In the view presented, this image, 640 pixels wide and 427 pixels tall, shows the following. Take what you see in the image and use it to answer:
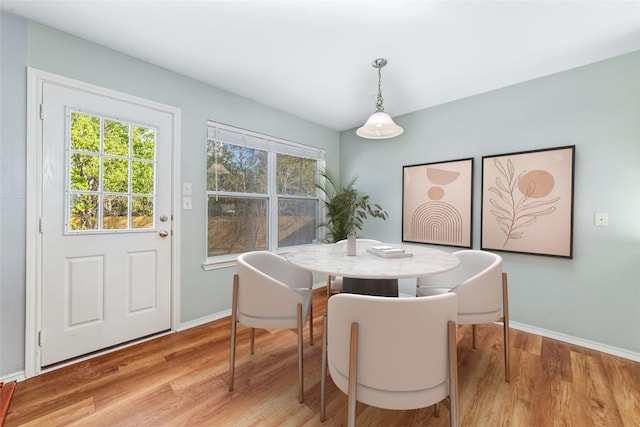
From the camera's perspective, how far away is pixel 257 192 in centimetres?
318

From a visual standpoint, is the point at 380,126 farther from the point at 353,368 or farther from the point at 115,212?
the point at 115,212

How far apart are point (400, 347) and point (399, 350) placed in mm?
12

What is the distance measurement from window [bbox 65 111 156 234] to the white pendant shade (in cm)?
184

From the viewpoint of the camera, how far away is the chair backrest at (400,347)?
0.95m

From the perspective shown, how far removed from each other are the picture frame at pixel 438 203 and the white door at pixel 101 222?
8.66 feet

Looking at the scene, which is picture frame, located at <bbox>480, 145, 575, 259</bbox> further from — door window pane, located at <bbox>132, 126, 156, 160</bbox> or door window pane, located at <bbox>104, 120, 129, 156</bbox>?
door window pane, located at <bbox>104, 120, 129, 156</bbox>

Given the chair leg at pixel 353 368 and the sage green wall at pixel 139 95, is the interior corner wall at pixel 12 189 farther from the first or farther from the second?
the chair leg at pixel 353 368

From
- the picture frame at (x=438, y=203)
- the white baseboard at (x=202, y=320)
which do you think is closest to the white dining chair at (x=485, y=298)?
the picture frame at (x=438, y=203)

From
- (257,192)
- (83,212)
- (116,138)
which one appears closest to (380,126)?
(257,192)

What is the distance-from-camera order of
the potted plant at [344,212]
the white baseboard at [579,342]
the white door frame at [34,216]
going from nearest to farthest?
the white door frame at [34,216]
the white baseboard at [579,342]
the potted plant at [344,212]

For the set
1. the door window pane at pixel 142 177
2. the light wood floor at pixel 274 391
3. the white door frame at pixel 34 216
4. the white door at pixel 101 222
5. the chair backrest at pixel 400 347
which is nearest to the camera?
the chair backrest at pixel 400 347

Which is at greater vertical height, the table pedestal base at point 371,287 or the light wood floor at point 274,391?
the table pedestal base at point 371,287

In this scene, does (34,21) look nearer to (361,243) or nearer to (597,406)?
(361,243)

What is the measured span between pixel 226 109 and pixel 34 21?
54.5 inches
